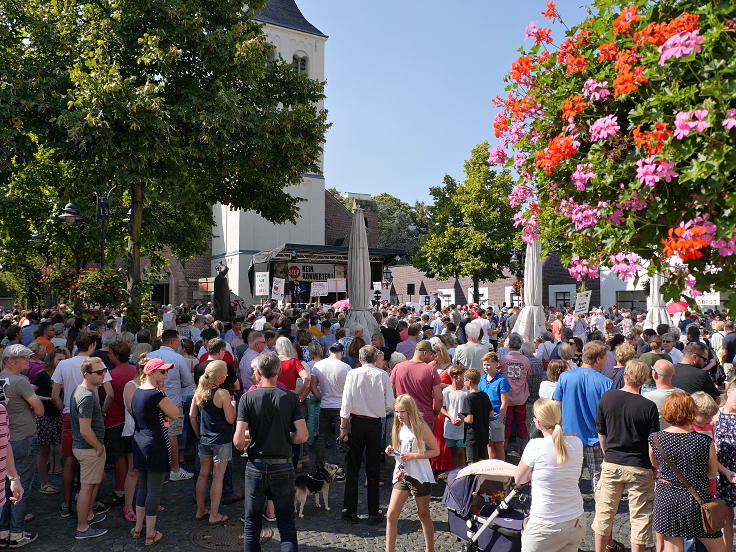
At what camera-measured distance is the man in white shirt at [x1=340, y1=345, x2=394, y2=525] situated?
6.07 metres

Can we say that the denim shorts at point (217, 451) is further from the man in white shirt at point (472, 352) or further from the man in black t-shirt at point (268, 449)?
the man in white shirt at point (472, 352)

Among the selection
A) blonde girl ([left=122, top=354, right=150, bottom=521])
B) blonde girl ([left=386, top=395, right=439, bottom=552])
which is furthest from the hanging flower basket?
blonde girl ([left=386, top=395, right=439, bottom=552])

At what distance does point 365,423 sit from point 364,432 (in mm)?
102

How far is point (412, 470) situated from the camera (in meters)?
4.97

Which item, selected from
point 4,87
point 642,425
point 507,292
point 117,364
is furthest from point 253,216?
point 642,425

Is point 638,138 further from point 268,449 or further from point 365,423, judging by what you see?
point 365,423

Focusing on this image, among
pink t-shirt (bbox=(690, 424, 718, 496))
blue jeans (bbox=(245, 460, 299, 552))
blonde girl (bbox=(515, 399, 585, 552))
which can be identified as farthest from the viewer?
blue jeans (bbox=(245, 460, 299, 552))

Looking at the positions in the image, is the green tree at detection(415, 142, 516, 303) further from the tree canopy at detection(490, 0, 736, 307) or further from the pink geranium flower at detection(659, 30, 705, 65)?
the pink geranium flower at detection(659, 30, 705, 65)

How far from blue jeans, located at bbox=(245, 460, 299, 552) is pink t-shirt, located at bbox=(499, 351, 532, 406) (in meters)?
4.19

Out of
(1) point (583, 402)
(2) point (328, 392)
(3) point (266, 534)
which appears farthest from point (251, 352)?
(1) point (583, 402)

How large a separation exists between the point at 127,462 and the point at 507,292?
119 feet

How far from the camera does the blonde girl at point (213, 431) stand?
582 centimetres

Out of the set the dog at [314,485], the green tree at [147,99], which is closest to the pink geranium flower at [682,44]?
the dog at [314,485]

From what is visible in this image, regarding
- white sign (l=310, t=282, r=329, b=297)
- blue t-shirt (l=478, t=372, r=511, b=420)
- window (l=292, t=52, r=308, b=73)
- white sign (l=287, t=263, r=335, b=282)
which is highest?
window (l=292, t=52, r=308, b=73)
